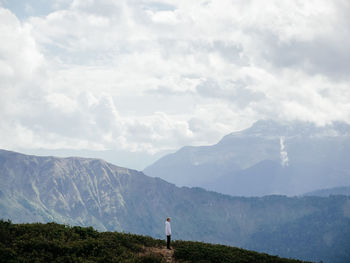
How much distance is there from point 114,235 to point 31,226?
8.47m

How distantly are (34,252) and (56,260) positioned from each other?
196 cm

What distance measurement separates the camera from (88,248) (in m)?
32.4

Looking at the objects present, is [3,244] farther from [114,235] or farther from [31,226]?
[114,235]

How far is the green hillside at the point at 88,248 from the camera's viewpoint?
2933 centimetres

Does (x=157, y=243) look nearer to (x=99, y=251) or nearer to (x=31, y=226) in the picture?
(x=99, y=251)

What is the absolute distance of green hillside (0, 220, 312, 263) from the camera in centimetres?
2933

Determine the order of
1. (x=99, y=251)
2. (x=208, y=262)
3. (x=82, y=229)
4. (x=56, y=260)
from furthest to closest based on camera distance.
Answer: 1. (x=82, y=229)
2. (x=208, y=262)
3. (x=99, y=251)
4. (x=56, y=260)

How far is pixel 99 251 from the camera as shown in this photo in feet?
106

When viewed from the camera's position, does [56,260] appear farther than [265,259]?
No

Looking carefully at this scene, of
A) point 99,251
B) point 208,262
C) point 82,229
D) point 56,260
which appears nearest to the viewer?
point 56,260

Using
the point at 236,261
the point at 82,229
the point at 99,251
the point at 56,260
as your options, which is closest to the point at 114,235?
the point at 82,229

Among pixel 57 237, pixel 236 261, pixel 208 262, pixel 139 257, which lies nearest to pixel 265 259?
pixel 236 261

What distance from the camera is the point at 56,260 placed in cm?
2883

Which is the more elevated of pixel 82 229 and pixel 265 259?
pixel 82 229
